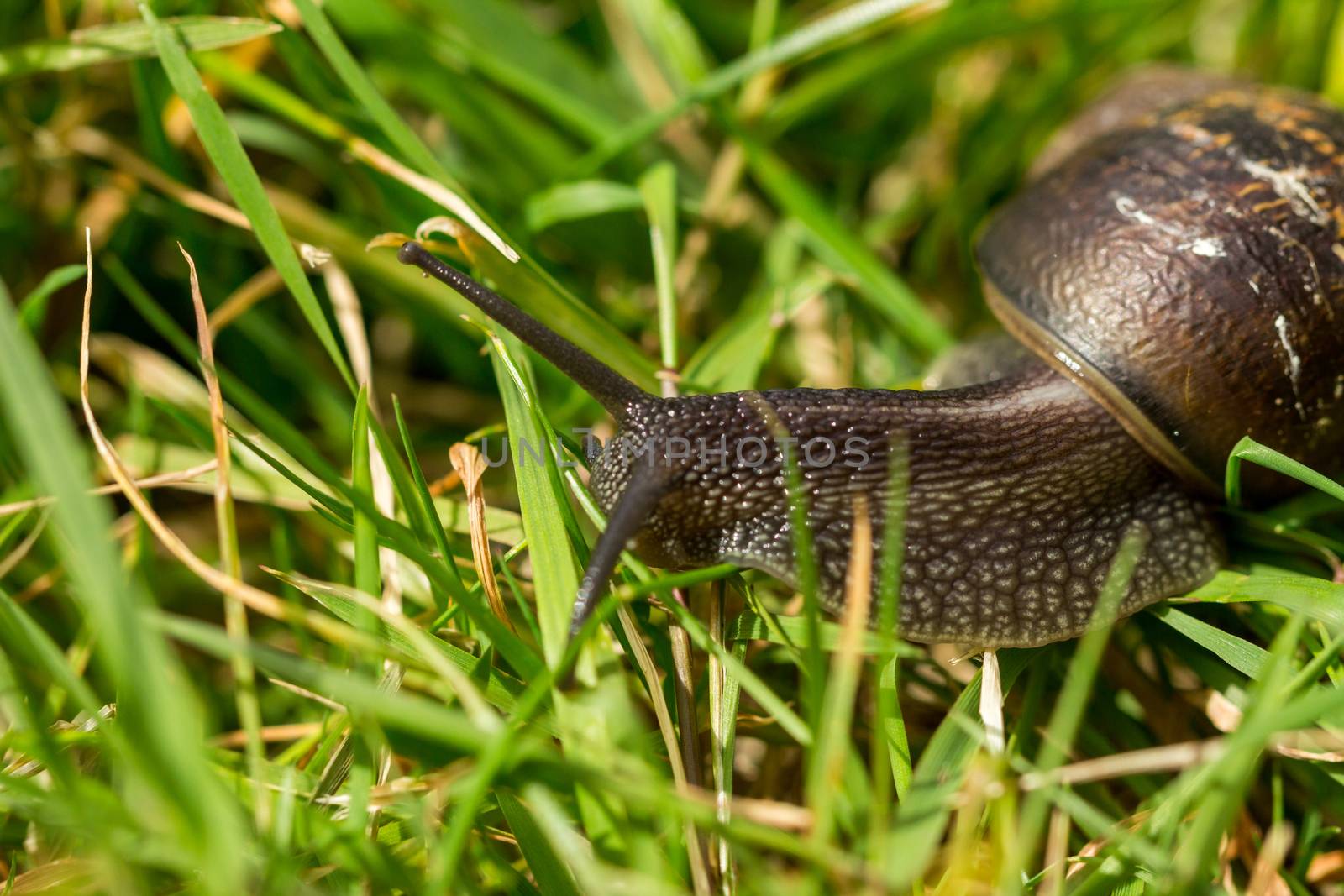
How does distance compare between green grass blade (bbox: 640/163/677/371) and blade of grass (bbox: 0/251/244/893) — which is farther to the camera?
green grass blade (bbox: 640/163/677/371)

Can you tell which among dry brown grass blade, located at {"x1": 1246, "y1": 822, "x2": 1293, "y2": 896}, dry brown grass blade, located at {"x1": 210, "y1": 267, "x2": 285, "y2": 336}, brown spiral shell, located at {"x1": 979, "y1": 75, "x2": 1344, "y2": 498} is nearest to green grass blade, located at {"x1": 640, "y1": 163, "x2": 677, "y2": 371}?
brown spiral shell, located at {"x1": 979, "y1": 75, "x2": 1344, "y2": 498}

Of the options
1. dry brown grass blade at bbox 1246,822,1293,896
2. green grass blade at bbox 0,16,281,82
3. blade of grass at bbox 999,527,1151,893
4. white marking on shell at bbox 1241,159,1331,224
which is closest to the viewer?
blade of grass at bbox 999,527,1151,893

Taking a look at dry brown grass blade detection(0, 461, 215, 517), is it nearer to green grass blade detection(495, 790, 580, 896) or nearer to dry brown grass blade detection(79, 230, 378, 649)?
dry brown grass blade detection(79, 230, 378, 649)

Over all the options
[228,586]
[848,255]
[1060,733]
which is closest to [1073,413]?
[848,255]

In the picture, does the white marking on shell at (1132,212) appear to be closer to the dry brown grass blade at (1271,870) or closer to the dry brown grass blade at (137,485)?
the dry brown grass blade at (1271,870)

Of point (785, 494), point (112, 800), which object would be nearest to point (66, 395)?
point (112, 800)

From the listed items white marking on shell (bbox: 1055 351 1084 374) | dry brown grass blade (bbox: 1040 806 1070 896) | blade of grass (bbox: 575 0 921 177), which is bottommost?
dry brown grass blade (bbox: 1040 806 1070 896)
